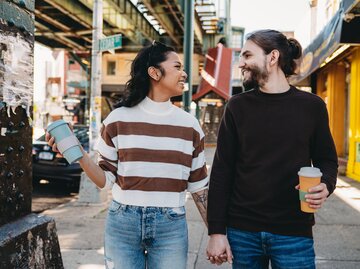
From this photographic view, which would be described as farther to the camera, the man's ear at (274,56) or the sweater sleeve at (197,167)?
the sweater sleeve at (197,167)

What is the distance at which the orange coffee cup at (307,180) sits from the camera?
1.93 meters

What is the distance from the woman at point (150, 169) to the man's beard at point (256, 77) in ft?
1.52

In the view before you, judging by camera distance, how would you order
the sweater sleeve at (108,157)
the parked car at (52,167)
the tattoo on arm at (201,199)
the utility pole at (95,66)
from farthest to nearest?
the parked car at (52,167) < the utility pole at (95,66) < the tattoo on arm at (201,199) < the sweater sleeve at (108,157)

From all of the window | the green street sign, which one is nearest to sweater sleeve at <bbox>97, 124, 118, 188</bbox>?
the green street sign

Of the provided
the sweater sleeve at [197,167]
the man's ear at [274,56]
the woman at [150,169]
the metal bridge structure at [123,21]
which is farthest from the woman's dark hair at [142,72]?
the metal bridge structure at [123,21]

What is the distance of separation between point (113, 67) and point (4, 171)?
31.3 m

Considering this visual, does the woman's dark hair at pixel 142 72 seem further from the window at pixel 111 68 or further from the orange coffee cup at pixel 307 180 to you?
the window at pixel 111 68

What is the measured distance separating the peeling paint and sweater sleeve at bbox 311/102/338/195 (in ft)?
5.04

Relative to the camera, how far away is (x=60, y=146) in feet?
6.84

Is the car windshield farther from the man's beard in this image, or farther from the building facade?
the man's beard

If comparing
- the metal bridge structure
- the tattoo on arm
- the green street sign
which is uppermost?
the metal bridge structure

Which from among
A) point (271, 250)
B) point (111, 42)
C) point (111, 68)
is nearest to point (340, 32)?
point (111, 42)

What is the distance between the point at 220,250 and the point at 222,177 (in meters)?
0.37

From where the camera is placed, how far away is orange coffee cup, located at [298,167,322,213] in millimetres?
1932
